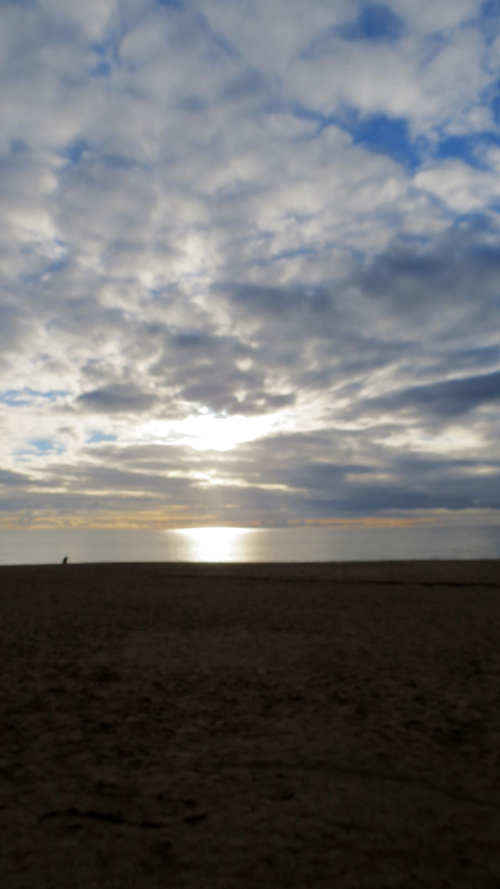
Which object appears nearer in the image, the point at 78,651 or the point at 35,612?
the point at 78,651

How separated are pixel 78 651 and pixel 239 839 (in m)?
9.90

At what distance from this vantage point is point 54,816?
580 centimetres

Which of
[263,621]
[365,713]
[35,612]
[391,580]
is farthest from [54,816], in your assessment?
[391,580]

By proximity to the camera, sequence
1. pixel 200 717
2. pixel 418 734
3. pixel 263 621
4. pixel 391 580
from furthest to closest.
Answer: pixel 391 580
pixel 263 621
pixel 200 717
pixel 418 734

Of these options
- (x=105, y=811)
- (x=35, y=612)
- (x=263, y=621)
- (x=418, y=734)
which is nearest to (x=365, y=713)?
(x=418, y=734)

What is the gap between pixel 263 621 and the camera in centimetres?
1844

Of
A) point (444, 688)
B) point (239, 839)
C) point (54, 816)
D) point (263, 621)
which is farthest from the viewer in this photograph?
point (263, 621)

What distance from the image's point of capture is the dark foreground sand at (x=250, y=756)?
16.3 feet

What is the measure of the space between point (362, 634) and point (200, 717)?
332 inches

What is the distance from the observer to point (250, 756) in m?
7.30

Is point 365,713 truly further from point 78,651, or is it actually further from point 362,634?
point 78,651

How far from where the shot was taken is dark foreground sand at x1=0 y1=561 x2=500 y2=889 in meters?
4.96

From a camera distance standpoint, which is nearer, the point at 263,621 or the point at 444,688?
the point at 444,688

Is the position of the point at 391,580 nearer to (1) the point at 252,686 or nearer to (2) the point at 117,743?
(1) the point at 252,686
